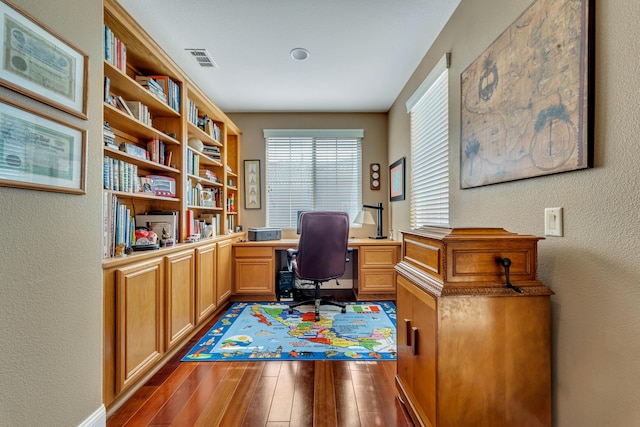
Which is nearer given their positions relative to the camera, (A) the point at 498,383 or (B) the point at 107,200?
(A) the point at 498,383

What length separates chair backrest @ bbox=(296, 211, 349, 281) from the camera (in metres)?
2.77

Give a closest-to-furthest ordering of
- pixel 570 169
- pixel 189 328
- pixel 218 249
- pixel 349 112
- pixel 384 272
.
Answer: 1. pixel 570 169
2. pixel 189 328
3. pixel 218 249
4. pixel 384 272
5. pixel 349 112

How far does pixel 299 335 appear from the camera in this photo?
2.43 meters

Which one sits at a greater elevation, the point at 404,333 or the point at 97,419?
the point at 404,333

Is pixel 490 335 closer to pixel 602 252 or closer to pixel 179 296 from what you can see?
pixel 602 252

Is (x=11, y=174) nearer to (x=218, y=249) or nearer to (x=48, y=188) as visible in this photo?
(x=48, y=188)

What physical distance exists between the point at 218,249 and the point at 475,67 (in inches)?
105

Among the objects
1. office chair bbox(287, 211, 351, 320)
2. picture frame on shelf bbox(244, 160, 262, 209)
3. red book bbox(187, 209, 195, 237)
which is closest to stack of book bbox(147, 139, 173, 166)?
red book bbox(187, 209, 195, 237)

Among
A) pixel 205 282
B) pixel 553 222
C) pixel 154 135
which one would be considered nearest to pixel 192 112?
pixel 154 135

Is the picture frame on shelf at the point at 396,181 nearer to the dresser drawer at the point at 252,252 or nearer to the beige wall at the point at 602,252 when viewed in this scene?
the dresser drawer at the point at 252,252

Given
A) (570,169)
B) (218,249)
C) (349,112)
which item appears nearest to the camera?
(570,169)

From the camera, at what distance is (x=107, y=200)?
159 centimetres

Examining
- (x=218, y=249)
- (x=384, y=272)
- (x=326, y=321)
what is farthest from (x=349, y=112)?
(x=326, y=321)

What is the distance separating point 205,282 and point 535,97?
2711 millimetres
